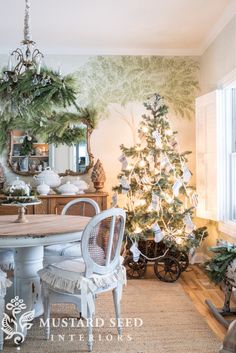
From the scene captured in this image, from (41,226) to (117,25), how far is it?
2.45 m

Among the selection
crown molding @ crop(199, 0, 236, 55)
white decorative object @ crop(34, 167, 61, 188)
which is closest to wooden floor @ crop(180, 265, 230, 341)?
white decorative object @ crop(34, 167, 61, 188)

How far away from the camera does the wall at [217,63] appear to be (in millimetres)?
3772

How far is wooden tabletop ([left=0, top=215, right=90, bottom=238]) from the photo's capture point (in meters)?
2.54

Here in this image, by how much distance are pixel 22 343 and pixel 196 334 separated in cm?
126

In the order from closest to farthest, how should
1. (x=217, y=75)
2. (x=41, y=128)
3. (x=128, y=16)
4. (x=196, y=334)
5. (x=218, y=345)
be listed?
(x=218, y=345) < (x=196, y=334) < (x=128, y=16) < (x=217, y=75) < (x=41, y=128)

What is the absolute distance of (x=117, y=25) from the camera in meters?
4.05

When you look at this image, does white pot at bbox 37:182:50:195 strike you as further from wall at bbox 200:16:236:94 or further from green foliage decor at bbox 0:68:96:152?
wall at bbox 200:16:236:94

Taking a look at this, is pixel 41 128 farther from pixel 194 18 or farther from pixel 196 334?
pixel 196 334

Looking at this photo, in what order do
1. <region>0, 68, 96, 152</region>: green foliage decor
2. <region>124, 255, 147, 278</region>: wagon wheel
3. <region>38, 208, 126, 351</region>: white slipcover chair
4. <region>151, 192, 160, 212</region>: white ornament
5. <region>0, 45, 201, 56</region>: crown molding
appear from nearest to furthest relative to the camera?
1. <region>38, 208, 126, 351</region>: white slipcover chair
2. <region>151, 192, 160, 212</region>: white ornament
3. <region>124, 255, 147, 278</region>: wagon wheel
4. <region>0, 68, 96, 152</region>: green foliage decor
5. <region>0, 45, 201, 56</region>: crown molding

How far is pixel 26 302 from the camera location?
9.21 ft

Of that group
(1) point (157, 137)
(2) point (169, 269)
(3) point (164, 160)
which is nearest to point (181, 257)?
(2) point (169, 269)

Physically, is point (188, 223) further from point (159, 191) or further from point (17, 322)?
point (17, 322)

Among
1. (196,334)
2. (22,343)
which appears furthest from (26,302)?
(196,334)

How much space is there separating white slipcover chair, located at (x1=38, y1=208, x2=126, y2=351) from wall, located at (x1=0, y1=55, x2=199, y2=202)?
7.50 feet
